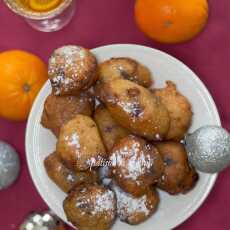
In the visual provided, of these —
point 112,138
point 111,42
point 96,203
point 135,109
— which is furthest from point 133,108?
point 111,42

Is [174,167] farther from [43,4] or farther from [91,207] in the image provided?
[43,4]

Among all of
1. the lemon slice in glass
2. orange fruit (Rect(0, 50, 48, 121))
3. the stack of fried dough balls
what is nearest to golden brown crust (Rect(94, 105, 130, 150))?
the stack of fried dough balls

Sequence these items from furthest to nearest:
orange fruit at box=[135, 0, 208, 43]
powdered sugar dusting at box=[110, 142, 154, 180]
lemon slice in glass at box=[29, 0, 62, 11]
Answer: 1. lemon slice in glass at box=[29, 0, 62, 11]
2. orange fruit at box=[135, 0, 208, 43]
3. powdered sugar dusting at box=[110, 142, 154, 180]

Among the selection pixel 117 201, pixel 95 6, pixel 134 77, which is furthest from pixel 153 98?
pixel 95 6

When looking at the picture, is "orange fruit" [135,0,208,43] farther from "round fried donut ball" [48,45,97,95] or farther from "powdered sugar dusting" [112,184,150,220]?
"powdered sugar dusting" [112,184,150,220]

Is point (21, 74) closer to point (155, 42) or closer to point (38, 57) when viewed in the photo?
point (38, 57)

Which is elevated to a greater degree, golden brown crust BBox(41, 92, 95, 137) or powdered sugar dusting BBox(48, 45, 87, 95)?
powdered sugar dusting BBox(48, 45, 87, 95)

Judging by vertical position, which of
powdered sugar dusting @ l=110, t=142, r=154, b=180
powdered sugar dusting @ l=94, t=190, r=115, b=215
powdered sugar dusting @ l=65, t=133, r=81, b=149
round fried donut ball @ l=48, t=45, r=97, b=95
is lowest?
powdered sugar dusting @ l=94, t=190, r=115, b=215
